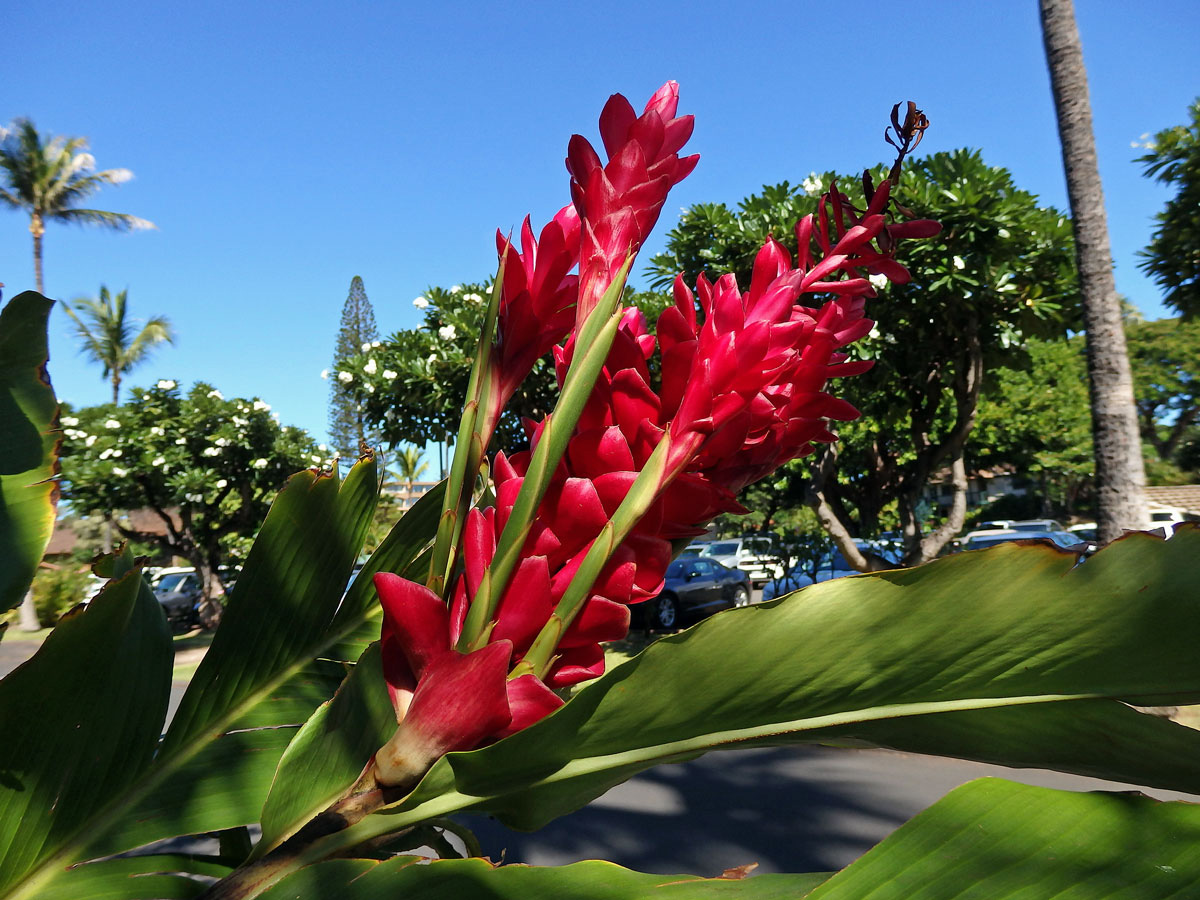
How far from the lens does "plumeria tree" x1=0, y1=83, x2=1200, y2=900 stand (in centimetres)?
39

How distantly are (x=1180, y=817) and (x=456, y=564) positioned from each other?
0.41 m

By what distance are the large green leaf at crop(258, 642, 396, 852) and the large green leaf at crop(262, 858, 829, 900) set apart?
0.06 meters

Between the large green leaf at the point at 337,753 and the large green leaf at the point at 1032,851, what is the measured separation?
0.27 metres

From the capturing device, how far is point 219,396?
620 inches

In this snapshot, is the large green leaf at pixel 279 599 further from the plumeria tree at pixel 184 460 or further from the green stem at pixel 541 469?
the plumeria tree at pixel 184 460

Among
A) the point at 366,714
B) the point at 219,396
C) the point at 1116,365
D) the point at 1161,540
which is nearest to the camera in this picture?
the point at 1161,540

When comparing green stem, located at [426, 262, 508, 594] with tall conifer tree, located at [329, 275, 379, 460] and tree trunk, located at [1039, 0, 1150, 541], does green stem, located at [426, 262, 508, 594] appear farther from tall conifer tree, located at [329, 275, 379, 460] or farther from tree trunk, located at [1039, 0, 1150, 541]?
tall conifer tree, located at [329, 275, 379, 460]

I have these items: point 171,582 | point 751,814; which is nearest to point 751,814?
point 751,814

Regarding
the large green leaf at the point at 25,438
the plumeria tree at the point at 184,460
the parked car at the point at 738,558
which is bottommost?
the parked car at the point at 738,558

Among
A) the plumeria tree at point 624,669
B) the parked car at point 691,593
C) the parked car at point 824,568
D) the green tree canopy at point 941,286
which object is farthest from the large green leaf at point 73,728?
the parked car at point 691,593

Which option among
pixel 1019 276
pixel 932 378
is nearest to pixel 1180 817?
pixel 1019 276

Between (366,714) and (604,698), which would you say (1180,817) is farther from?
(366,714)

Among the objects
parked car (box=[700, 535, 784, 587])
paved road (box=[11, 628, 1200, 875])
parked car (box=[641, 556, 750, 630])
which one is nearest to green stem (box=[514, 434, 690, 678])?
paved road (box=[11, 628, 1200, 875])

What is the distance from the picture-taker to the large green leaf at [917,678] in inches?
14.8
